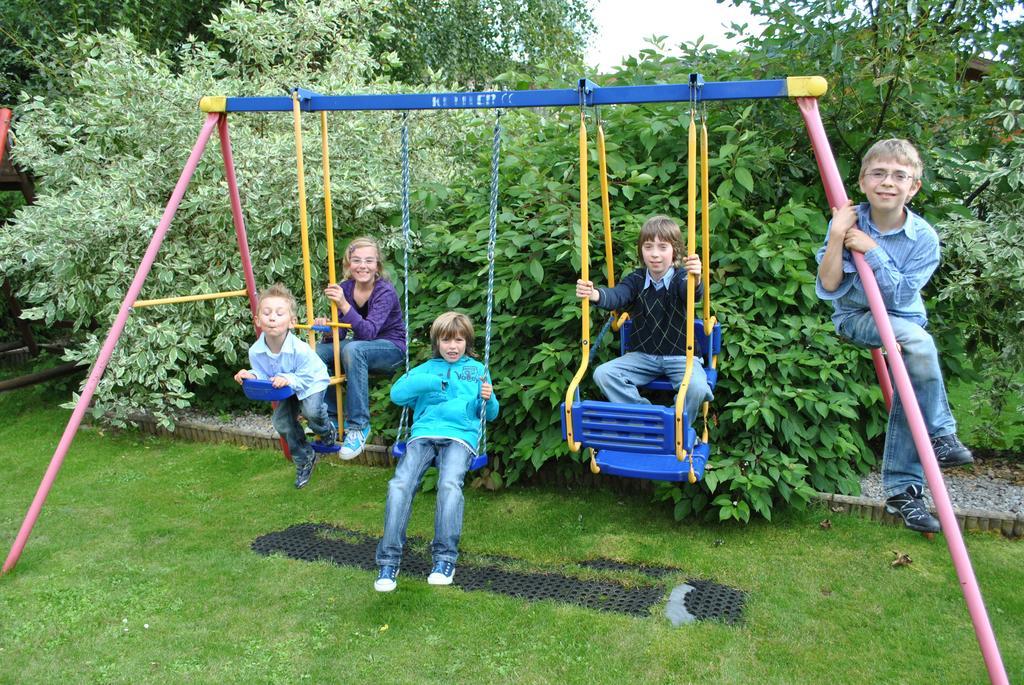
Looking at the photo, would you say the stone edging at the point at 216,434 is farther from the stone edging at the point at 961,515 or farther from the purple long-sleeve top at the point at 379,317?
the stone edging at the point at 961,515

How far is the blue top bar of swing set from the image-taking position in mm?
3938

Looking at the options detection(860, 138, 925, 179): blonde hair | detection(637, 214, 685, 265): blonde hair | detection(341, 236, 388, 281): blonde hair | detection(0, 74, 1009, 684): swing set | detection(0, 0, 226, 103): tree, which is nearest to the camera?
detection(860, 138, 925, 179): blonde hair

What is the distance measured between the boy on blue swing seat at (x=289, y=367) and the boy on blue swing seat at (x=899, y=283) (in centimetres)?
252

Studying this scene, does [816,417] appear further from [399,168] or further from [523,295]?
[399,168]

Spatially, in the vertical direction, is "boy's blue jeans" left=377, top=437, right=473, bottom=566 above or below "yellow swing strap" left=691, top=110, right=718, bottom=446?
below

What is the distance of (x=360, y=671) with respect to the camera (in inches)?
144

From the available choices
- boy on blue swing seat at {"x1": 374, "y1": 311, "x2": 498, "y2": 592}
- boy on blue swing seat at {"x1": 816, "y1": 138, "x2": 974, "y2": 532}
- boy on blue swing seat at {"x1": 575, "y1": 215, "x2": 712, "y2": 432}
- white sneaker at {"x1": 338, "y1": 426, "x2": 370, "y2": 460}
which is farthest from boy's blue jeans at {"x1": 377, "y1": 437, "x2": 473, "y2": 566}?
boy on blue swing seat at {"x1": 816, "y1": 138, "x2": 974, "y2": 532}

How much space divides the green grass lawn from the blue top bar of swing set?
232cm

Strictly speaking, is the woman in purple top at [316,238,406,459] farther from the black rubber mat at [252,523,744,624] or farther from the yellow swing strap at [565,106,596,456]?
the yellow swing strap at [565,106,596,456]

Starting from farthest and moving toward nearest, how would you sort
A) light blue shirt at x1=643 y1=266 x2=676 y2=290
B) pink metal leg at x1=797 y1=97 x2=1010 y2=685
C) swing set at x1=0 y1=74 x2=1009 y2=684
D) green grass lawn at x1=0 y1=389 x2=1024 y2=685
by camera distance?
light blue shirt at x1=643 y1=266 x2=676 y2=290 → green grass lawn at x1=0 y1=389 x2=1024 y2=685 → swing set at x1=0 y1=74 x2=1009 y2=684 → pink metal leg at x1=797 y1=97 x2=1010 y2=685

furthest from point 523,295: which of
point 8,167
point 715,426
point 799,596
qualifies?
point 8,167

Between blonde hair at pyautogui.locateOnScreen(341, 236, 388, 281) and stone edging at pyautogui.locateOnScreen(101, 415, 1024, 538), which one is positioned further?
blonde hair at pyautogui.locateOnScreen(341, 236, 388, 281)

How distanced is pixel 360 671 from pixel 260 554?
1427 mm

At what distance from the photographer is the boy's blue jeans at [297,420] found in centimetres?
454
